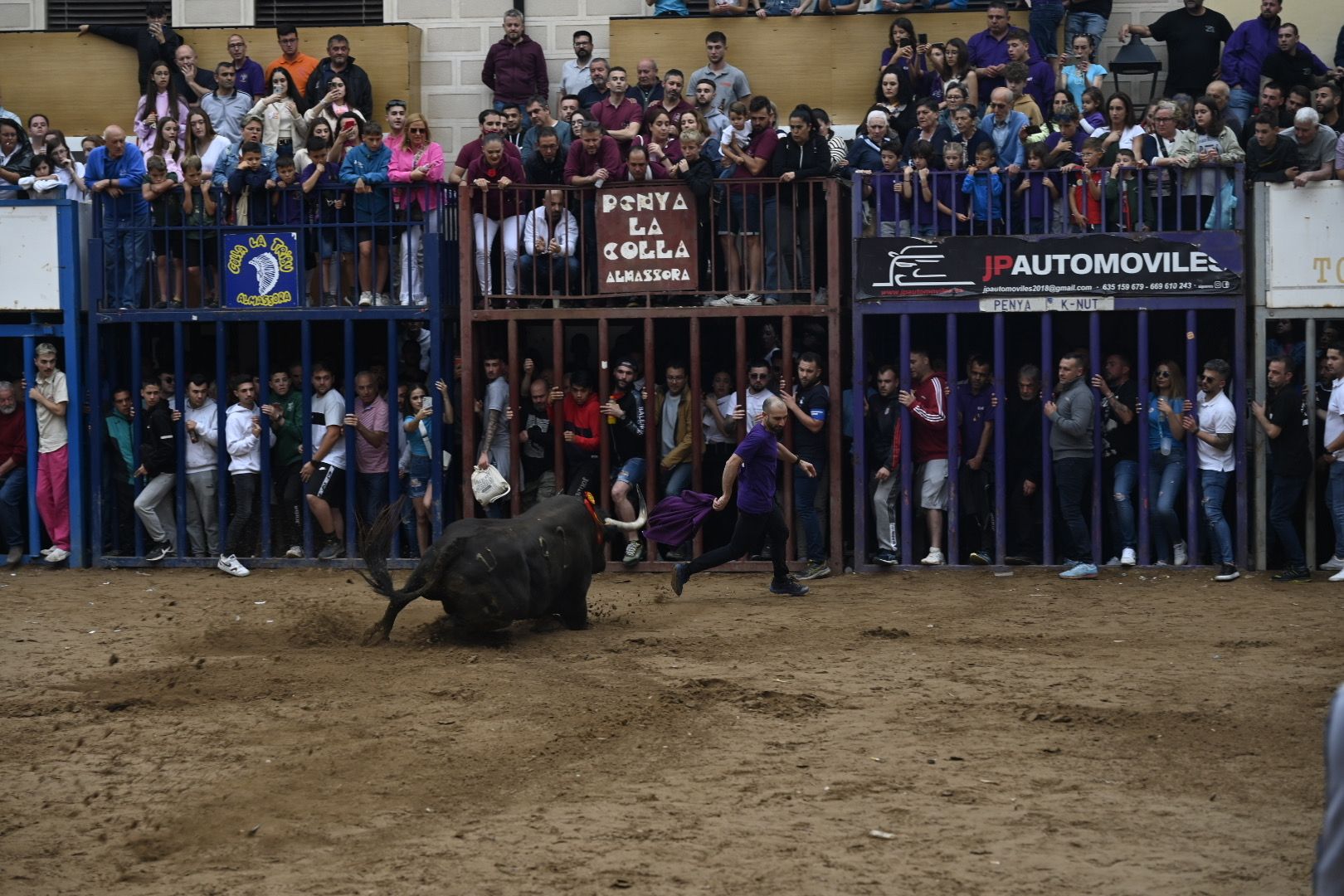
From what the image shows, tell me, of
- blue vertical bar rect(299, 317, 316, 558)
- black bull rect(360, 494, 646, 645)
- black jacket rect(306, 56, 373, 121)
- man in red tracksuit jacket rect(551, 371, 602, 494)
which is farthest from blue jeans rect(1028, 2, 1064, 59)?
black bull rect(360, 494, 646, 645)

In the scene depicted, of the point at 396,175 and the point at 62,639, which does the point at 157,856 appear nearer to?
the point at 62,639

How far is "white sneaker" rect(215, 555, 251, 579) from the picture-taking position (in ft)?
54.0

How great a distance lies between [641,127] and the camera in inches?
691

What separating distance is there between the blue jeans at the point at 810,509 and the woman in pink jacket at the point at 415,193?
13.2 feet

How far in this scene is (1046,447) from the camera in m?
15.5

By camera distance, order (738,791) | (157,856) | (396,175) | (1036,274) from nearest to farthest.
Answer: (157,856), (738,791), (1036,274), (396,175)

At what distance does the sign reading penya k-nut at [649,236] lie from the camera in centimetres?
1609

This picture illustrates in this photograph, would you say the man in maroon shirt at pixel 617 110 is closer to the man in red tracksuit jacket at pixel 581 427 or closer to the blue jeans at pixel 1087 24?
the man in red tracksuit jacket at pixel 581 427

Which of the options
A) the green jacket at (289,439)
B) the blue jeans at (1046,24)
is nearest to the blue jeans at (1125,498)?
→ the blue jeans at (1046,24)

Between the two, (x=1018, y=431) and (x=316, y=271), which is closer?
(x=1018, y=431)

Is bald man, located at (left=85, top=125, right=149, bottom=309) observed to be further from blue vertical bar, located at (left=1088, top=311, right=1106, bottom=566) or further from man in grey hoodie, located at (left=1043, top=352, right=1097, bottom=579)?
blue vertical bar, located at (left=1088, top=311, right=1106, bottom=566)

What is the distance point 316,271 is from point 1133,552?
27.3ft

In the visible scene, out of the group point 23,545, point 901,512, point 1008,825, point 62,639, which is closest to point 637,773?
point 1008,825

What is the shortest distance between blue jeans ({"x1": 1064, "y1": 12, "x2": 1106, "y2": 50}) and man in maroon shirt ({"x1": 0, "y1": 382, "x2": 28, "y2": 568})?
11.7 metres
